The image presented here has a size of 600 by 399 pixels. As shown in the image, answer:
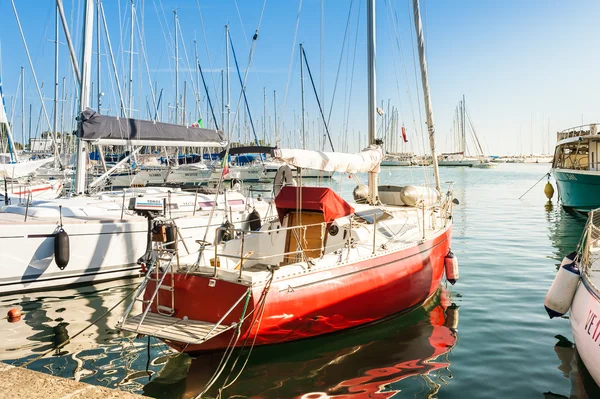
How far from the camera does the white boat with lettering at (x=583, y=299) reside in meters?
5.73

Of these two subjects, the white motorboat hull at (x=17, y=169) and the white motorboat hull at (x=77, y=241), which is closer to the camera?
the white motorboat hull at (x=77, y=241)

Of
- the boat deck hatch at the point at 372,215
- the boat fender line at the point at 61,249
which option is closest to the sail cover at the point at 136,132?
the boat fender line at the point at 61,249

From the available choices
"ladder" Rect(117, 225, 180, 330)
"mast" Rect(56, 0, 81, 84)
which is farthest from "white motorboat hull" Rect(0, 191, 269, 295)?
"mast" Rect(56, 0, 81, 84)

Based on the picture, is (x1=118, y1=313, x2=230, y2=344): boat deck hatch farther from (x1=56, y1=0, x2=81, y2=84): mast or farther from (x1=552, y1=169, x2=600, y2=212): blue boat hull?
(x1=552, y1=169, x2=600, y2=212): blue boat hull

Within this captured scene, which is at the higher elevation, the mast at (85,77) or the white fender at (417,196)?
the mast at (85,77)

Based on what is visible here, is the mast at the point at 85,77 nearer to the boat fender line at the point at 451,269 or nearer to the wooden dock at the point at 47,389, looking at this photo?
the boat fender line at the point at 451,269

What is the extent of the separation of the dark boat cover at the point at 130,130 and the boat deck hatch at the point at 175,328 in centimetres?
864

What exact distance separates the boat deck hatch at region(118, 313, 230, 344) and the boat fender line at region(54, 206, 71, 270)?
5408 millimetres

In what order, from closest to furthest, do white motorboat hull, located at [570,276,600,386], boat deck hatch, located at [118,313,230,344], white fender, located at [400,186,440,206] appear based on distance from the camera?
white motorboat hull, located at [570,276,600,386] → boat deck hatch, located at [118,313,230,344] → white fender, located at [400,186,440,206]

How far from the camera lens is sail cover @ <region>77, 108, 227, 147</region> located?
557 inches

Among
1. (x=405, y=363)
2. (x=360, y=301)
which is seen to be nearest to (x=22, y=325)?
(x=360, y=301)

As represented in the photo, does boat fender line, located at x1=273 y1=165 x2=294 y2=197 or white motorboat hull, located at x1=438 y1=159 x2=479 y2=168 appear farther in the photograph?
white motorboat hull, located at x1=438 y1=159 x2=479 y2=168

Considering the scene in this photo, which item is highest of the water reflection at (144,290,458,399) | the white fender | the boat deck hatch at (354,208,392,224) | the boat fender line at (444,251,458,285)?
the white fender

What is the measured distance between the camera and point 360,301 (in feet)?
26.8
